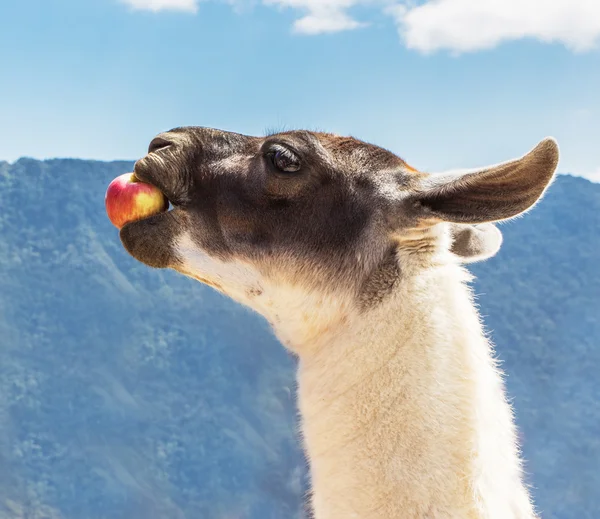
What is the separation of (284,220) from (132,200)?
596 millimetres

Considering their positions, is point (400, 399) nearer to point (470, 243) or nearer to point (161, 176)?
point (470, 243)

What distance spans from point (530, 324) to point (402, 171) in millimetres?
33343

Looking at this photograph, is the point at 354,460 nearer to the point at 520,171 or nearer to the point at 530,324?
the point at 520,171

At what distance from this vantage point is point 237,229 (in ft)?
10.5

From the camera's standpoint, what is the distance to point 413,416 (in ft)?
9.24

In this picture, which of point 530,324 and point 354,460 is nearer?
point 354,460

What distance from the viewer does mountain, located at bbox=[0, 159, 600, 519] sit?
31484 millimetres

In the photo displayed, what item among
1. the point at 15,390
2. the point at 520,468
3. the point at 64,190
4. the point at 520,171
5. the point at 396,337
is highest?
the point at 64,190

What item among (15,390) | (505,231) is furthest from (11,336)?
(505,231)

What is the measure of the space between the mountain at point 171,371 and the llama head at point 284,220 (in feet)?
91.6

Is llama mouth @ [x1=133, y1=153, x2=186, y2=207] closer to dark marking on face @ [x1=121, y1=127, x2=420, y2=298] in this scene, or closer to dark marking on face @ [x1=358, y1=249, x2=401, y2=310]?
dark marking on face @ [x1=121, y1=127, x2=420, y2=298]

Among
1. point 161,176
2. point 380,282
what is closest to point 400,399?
point 380,282

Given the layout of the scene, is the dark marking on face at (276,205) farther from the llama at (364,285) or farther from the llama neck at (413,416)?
the llama neck at (413,416)

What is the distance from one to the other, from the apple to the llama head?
4 centimetres
